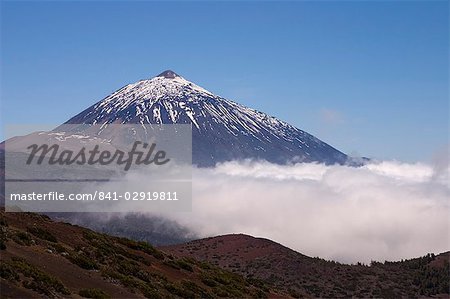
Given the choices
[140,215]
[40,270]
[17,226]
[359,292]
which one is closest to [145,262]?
[17,226]

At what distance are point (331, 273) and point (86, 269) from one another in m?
36.5

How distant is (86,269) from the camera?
66.4 ft

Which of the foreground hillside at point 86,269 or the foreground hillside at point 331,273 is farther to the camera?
the foreground hillside at point 331,273

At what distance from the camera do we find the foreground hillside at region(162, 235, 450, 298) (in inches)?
1853

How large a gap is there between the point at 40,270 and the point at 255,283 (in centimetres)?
1925

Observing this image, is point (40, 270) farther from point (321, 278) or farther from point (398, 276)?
point (398, 276)

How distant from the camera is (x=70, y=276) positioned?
61.0 feet

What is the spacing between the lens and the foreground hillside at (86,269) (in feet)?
53.9

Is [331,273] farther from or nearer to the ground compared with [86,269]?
nearer to the ground

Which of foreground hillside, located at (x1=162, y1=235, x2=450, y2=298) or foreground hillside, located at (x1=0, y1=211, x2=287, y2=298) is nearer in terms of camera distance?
foreground hillside, located at (x1=0, y1=211, x2=287, y2=298)

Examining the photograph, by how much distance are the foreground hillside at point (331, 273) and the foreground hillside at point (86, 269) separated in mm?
11203

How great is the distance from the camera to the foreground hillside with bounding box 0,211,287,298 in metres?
16.4

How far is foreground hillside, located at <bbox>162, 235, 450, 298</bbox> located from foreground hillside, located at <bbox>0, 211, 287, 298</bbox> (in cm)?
1120

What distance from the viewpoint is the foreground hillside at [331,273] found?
47.1m
